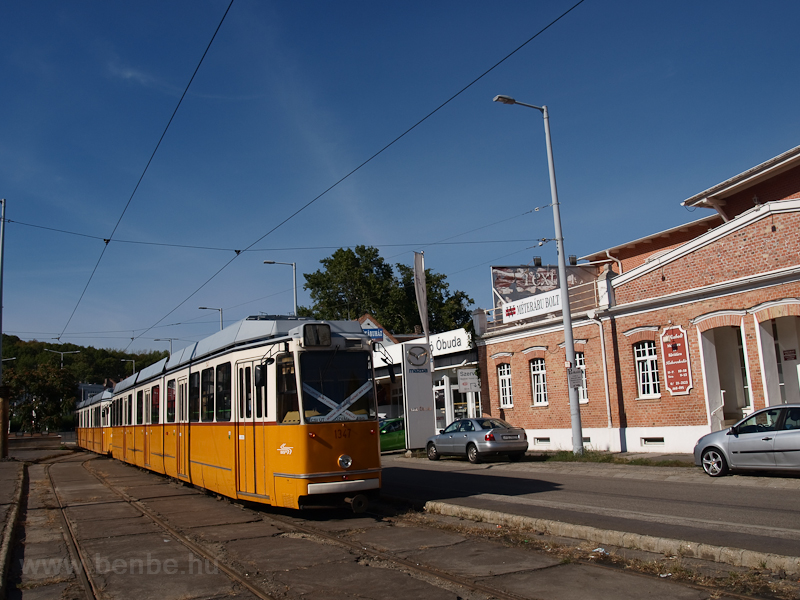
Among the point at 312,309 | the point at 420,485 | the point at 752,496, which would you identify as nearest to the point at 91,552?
the point at 420,485

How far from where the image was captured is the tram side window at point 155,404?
18.1m

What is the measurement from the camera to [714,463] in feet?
49.8

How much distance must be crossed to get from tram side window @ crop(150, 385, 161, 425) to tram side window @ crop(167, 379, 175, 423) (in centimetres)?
129

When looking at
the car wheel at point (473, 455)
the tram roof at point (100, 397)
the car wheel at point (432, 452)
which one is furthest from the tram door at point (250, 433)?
the tram roof at point (100, 397)

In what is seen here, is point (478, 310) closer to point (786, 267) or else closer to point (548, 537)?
point (786, 267)

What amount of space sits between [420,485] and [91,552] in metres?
8.45

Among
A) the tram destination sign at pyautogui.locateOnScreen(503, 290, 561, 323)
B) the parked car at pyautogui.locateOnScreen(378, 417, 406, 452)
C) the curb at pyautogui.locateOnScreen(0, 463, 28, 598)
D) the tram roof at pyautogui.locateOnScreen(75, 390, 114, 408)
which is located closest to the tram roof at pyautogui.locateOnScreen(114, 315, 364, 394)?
the curb at pyautogui.locateOnScreen(0, 463, 28, 598)

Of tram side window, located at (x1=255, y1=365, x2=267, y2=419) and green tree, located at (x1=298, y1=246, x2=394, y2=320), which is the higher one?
green tree, located at (x1=298, y1=246, x2=394, y2=320)

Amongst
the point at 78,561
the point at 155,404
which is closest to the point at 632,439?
the point at 155,404

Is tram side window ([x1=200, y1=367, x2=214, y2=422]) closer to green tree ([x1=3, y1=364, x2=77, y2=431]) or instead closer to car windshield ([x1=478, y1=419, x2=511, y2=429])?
car windshield ([x1=478, y1=419, x2=511, y2=429])

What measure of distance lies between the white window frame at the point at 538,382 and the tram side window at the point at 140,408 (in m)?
13.9

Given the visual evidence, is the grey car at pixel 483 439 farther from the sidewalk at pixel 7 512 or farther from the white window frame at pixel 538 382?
the sidewalk at pixel 7 512

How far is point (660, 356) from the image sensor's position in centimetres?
2098

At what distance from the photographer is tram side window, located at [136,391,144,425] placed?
67.4 feet
